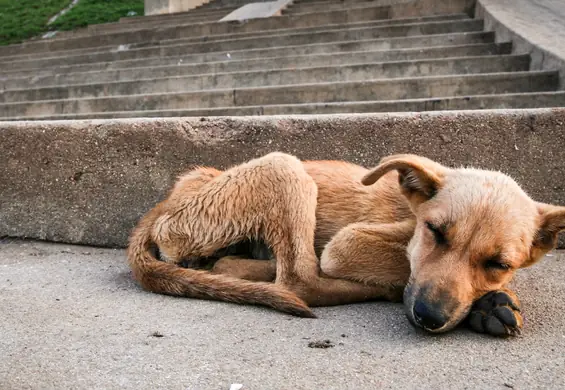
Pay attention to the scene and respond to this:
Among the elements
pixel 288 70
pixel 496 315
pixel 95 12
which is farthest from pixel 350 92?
pixel 95 12

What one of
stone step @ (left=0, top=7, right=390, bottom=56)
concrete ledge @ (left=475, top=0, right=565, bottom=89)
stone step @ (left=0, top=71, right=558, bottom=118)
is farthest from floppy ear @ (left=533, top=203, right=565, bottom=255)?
stone step @ (left=0, top=7, right=390, bottom=56)

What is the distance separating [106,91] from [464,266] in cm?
859

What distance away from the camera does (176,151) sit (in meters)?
5.34

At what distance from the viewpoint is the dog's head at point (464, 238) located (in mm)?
3160

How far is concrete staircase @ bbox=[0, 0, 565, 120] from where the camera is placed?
7.41 meters

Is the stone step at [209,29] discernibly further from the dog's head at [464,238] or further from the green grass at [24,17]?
the dog's head at [464,238]

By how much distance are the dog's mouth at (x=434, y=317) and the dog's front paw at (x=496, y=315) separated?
8 centimetres

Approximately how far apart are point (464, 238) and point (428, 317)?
0.50 meters

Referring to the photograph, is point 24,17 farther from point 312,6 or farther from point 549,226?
point 549,226

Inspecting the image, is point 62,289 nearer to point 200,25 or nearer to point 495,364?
point 495,364

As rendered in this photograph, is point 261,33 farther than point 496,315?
Yes

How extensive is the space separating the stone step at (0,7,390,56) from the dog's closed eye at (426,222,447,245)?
34.2 feet

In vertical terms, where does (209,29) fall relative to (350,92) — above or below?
above

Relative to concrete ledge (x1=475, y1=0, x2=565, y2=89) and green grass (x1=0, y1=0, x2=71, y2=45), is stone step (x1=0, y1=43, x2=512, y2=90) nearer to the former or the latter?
concrete ledge (x1=475, y1=0, x2=565, y2=89)
